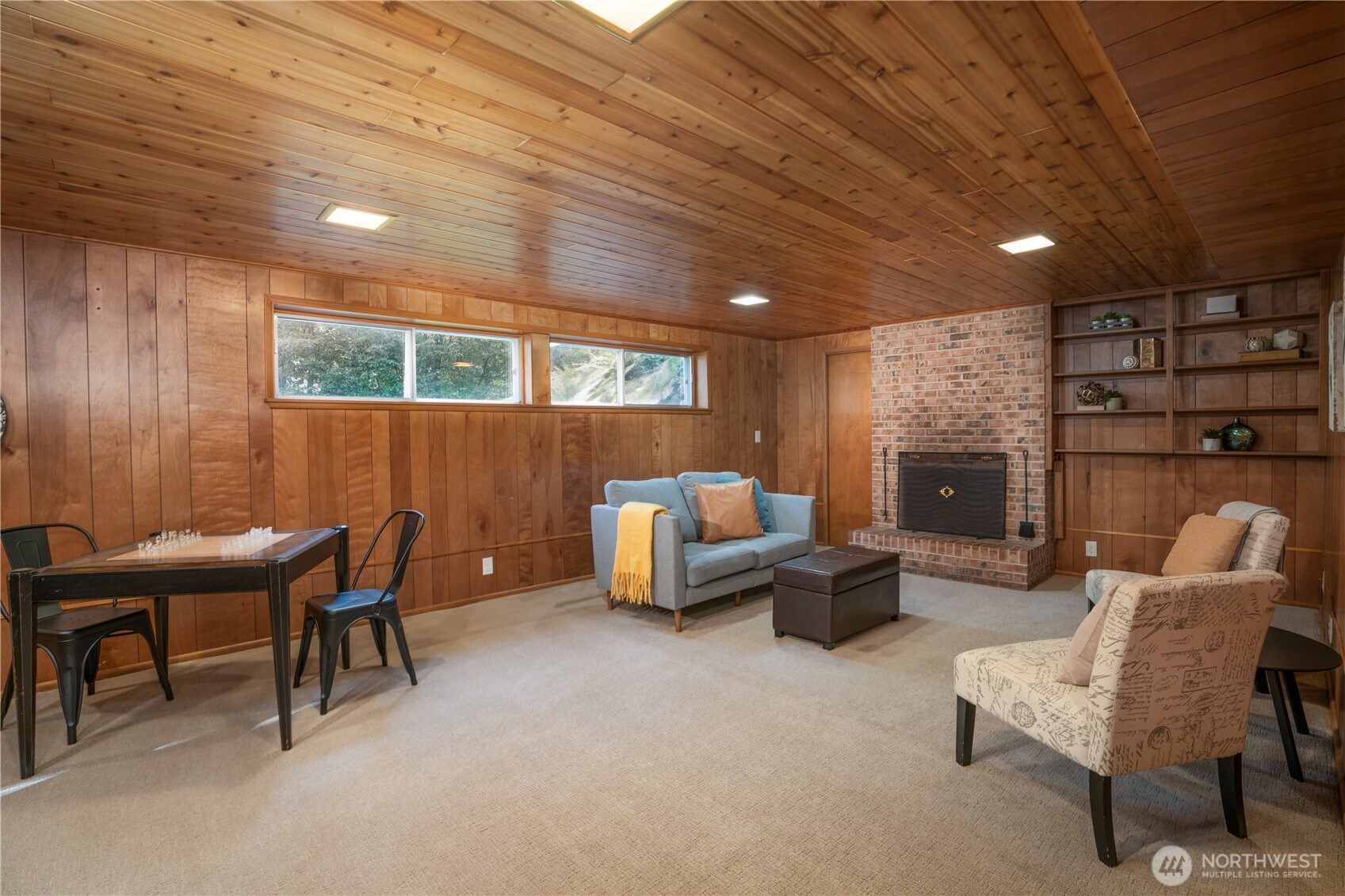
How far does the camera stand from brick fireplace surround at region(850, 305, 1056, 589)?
5.13 m

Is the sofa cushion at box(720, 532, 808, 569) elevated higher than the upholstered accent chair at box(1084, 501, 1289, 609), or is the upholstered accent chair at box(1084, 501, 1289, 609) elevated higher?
the upholstered accent chair at box(1084, 501, 1289, 609)

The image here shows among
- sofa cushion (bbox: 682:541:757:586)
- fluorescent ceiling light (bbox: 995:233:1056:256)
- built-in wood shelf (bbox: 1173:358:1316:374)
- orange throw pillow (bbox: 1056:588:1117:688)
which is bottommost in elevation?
sofa cushion (bbox: 682:541:757:586)

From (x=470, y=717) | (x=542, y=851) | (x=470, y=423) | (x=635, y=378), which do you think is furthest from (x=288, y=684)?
(x=635, y=378)

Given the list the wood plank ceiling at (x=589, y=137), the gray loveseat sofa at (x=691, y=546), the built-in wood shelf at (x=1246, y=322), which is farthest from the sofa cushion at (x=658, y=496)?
the built-in wood shelf at (x=1246, y=322)

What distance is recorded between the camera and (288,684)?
254 centimetres

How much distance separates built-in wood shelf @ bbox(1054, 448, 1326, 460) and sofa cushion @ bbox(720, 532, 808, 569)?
241cm

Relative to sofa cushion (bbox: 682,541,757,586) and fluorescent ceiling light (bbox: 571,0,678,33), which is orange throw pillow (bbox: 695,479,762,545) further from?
fluorescent ceiling light (bbox: 571,0,678,33)

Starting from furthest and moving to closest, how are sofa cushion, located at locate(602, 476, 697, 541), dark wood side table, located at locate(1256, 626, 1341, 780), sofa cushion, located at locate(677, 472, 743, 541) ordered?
sofa cushion, located at locate(677, 472, 743, 541), sofa cushion, located at locate(602, 476, 697, 541), dark wood side table, located at locate(1256, 626, 1341, 780)

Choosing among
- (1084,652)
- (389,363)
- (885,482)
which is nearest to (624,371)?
(389,363)

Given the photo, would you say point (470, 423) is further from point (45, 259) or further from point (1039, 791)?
point (1039, 791)

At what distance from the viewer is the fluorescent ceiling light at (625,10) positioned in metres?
1.49

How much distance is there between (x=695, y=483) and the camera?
195 inches

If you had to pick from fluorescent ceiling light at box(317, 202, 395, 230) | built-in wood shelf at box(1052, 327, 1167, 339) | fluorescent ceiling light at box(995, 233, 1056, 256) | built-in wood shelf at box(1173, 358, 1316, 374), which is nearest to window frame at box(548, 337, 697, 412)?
fluorescent ceiling light at box(317, 202, 395, 230)

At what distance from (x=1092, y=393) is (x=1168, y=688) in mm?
4014
